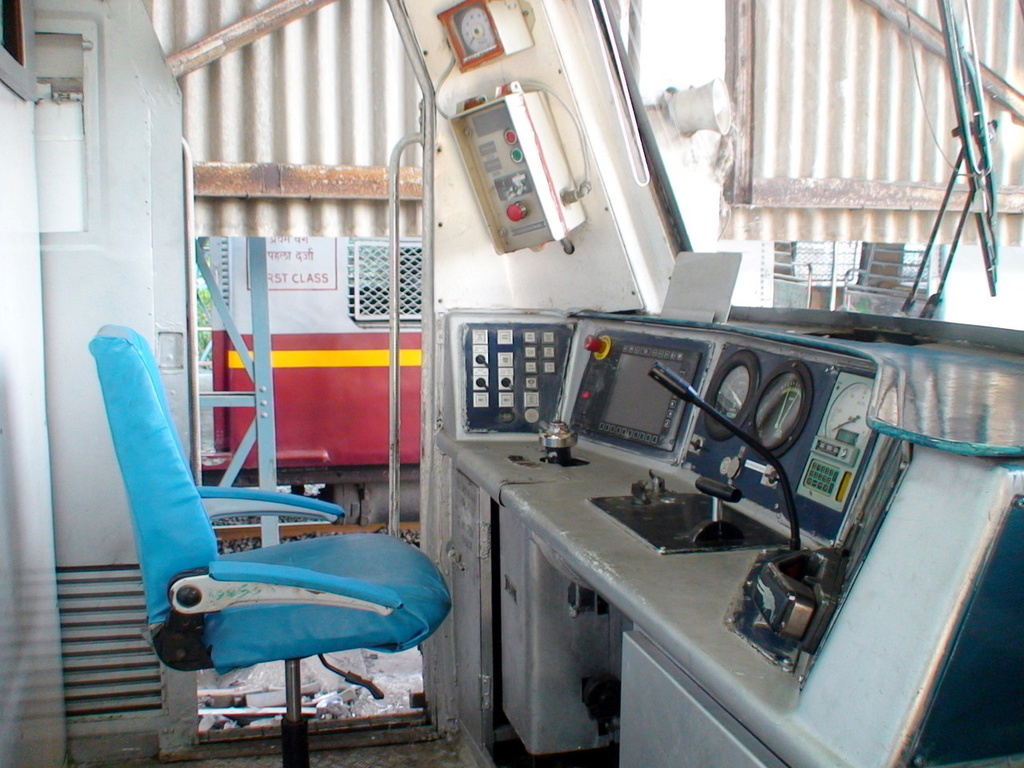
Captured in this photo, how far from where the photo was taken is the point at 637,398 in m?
1.82

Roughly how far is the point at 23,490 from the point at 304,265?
9.05ft

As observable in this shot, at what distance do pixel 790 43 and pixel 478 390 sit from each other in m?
1.74

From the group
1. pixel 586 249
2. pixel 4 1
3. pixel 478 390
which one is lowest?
pixel 478 390

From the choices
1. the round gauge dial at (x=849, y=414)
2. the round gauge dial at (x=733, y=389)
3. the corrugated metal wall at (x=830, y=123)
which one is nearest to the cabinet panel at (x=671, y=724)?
the round gauge dial at (x=849, y=414)

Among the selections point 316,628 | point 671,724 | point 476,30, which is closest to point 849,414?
point 671,724

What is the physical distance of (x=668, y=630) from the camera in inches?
36.5

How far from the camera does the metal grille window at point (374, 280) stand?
4.59 meters

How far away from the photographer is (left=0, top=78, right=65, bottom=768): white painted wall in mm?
1812

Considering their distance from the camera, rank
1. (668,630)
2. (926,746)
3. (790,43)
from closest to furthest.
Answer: (926,746), (668,630), (790,43)

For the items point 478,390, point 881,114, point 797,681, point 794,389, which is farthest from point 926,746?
point 881,114

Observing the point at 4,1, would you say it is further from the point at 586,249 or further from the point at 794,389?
the point at 794,389

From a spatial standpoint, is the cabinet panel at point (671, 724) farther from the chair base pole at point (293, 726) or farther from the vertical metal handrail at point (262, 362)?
the vertical metal handrail at point (262, 362)

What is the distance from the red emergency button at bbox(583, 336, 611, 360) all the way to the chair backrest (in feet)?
2.91

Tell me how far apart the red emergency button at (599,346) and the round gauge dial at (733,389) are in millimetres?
380
